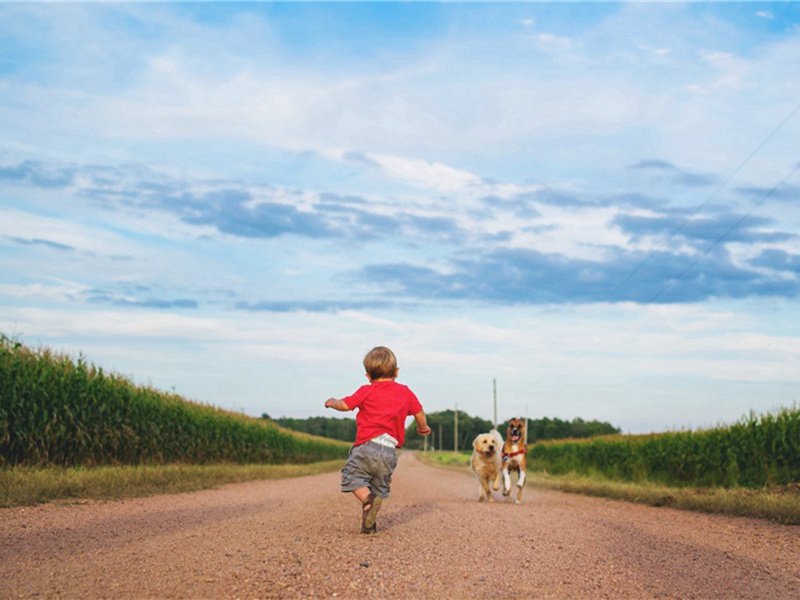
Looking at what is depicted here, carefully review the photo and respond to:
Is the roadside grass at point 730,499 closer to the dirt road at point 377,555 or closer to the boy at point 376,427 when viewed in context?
the dirt road at point 377,555

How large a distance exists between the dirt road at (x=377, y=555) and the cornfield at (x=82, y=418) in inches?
194

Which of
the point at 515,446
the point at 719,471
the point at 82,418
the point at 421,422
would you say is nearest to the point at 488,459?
the point at 515,446

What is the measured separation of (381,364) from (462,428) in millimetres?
131640

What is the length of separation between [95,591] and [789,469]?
15.3 m

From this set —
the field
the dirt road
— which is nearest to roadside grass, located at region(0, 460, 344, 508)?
the dirt road

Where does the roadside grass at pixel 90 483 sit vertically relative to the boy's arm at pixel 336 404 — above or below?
below

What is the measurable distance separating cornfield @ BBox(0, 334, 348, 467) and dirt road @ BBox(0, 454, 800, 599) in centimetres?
494

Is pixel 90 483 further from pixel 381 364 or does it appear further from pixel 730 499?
pixel 730 499

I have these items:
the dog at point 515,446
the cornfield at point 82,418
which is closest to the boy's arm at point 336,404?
the dog at point 515,446

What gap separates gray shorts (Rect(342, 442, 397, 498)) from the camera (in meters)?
6.79

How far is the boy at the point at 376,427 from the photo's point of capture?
6.82 meters

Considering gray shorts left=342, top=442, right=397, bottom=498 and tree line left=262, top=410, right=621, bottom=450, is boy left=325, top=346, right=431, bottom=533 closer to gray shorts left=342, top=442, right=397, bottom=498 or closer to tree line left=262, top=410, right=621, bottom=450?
gray shorts left=342, top=442, right=397, bottom=498

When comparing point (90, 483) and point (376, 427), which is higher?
point (376, 427)

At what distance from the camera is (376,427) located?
6.94 m
